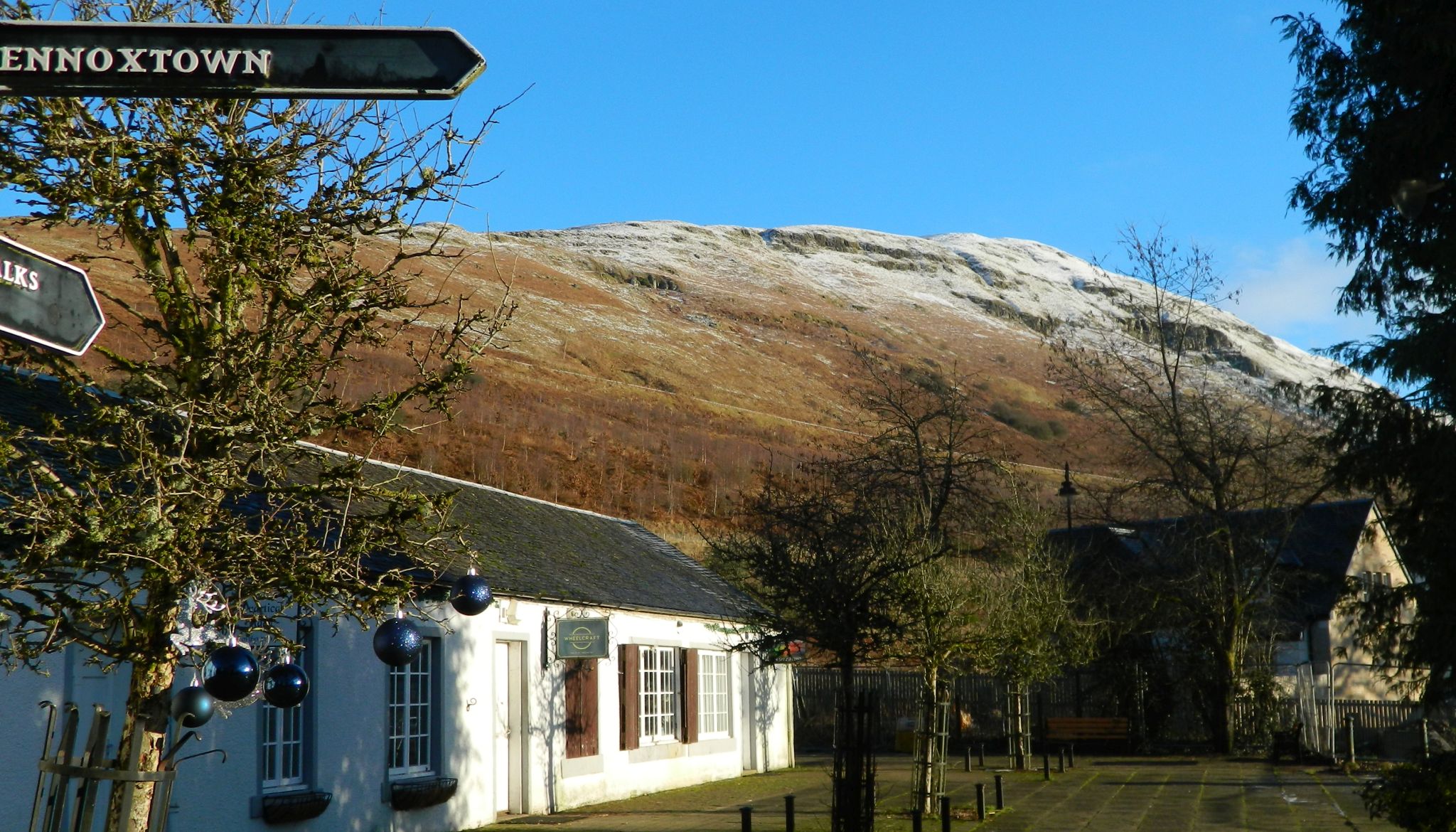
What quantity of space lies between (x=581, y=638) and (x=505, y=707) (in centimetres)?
143

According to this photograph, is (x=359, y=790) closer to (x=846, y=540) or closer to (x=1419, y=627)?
(x=846, y=540)

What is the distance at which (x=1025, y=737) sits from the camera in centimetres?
2619

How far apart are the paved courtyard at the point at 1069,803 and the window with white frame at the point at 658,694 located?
3.35 feet

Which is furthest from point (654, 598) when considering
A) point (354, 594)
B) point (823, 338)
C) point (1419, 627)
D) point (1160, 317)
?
point (823, 338)

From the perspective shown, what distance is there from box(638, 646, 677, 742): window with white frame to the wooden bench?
13.4 metres

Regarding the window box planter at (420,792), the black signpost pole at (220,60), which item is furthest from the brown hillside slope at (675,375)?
the window box planter at (420,792)

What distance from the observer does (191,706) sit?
627 centimetres

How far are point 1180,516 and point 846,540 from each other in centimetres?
1949

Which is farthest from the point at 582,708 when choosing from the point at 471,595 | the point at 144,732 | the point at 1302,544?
the point at 1302,544

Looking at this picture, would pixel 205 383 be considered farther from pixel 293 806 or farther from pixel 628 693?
pixel 628 693

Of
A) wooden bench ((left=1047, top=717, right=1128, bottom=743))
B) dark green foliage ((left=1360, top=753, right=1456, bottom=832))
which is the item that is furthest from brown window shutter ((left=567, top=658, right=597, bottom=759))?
wooden bench ((left=1047, top=717, right=1128, bottom=743))

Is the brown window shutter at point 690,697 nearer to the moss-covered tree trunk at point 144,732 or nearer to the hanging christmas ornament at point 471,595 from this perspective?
the hanging christmas ornament at point 471,595

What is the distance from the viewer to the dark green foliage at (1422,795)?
494 inches

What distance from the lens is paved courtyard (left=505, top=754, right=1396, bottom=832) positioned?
632 inches
